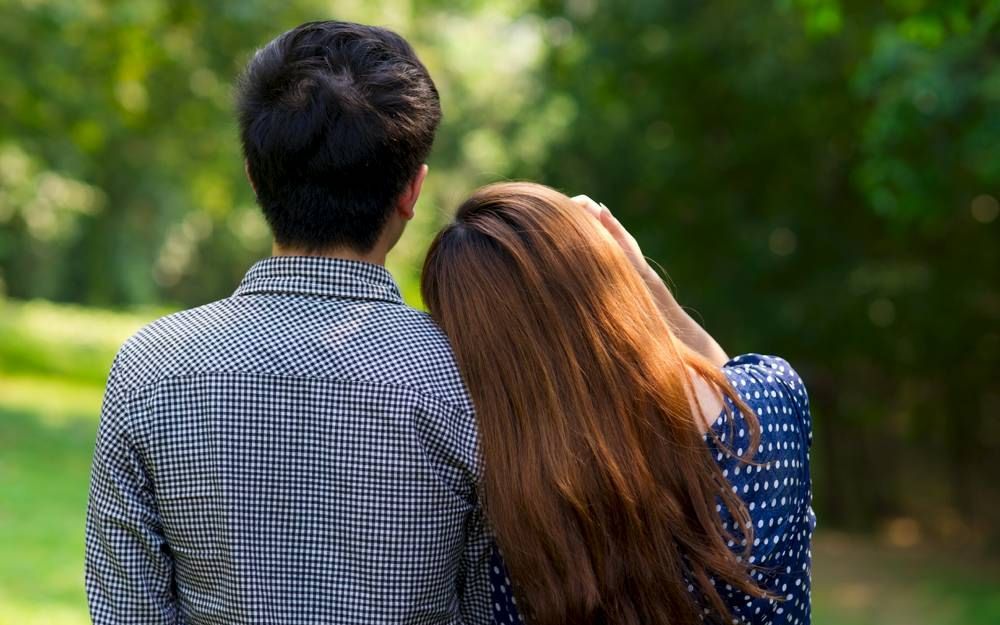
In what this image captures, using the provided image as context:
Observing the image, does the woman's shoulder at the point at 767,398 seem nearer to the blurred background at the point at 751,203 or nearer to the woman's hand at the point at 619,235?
the woman's hand at the point at 619,235

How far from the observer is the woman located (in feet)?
6.12

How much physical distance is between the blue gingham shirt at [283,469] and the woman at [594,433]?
0.29 feet

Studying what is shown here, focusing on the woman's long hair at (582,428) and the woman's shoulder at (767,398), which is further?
the woman's shoulder at (767,398)

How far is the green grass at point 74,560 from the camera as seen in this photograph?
7.20 meters

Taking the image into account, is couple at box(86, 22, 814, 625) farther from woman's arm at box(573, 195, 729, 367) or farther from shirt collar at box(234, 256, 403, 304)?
woman's arm at box(573, 195, 729, 367)

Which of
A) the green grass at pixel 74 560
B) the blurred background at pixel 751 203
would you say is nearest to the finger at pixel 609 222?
the green grass at pixel 74 560

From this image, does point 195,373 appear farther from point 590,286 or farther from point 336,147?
point 590,286

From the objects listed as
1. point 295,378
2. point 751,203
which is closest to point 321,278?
point 295,378

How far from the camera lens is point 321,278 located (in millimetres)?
1913

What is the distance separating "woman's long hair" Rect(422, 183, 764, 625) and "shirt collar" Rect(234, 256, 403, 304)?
0.12 meters

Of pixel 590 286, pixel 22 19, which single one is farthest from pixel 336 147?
pixel 22 19

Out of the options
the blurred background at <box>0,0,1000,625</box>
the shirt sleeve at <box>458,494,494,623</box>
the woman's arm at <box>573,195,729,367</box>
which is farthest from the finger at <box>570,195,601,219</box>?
the blurred background at <box>0,0,1000,625</box>

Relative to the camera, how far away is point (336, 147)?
6.14 feet

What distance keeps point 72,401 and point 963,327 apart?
1347cm
